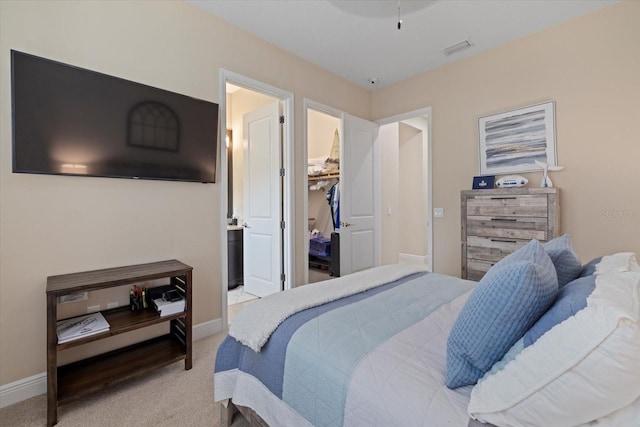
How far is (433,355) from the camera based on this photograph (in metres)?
1.09

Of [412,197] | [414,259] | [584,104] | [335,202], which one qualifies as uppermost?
[584,104]

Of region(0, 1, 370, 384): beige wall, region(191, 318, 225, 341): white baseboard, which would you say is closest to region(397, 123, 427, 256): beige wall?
region(0, 1, 370, 384): beige wall

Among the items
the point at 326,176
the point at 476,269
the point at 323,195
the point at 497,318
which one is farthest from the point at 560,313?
the point at 323,195

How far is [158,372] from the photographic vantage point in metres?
2.11

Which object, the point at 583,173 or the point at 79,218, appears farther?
the point at 583,173

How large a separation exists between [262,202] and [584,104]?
11.4 ft

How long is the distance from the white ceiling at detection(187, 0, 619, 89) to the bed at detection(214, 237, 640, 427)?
2.21 m

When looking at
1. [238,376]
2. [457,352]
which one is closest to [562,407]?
[457,352]

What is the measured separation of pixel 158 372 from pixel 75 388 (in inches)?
19.6

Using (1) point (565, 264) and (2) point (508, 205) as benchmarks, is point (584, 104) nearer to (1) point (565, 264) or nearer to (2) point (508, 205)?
(2) point (508, 205)

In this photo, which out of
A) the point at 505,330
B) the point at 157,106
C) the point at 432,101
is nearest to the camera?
the point at 505,330

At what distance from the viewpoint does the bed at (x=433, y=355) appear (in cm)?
70

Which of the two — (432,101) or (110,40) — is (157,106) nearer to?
(110,40)

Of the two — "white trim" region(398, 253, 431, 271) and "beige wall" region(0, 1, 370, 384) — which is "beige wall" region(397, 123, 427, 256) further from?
"beige wall" region(0, 1, 370, 384)
